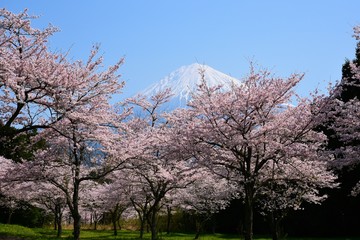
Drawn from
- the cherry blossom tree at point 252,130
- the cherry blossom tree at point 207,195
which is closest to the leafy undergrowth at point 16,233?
the cherry blossom tree at point 207,195

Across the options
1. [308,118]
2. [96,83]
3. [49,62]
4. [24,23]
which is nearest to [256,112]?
[308,118]

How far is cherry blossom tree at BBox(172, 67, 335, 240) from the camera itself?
14.1 meters

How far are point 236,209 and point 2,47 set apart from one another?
117 feet

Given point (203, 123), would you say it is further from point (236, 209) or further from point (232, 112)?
point (236, 209)

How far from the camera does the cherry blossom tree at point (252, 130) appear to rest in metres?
14.1

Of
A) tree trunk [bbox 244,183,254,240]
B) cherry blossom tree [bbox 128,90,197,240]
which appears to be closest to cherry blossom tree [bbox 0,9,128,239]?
cherry blossom tree [bbox 128,90,197,240]

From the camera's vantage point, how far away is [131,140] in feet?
65.6

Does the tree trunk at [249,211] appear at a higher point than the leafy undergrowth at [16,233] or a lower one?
higher

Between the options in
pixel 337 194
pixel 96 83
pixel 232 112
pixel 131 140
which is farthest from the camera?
pixel 337 194

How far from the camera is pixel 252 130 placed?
15.0m

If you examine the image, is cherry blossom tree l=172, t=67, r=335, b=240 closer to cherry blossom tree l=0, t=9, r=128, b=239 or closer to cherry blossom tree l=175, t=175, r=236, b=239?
cherry blossom tree l=0, t=9, r=128, b=239

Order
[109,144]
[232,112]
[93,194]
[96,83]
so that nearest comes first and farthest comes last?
[232,112], [96,83], [109,144], [93,194]

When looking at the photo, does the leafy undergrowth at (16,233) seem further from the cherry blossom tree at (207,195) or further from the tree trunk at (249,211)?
the tree trunk at (249,211)

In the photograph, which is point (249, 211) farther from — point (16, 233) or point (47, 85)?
point (16, 233)
